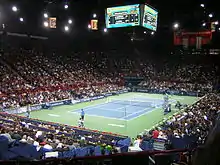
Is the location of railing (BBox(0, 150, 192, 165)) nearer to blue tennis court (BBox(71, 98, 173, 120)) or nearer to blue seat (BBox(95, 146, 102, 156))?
blue seat (BBox(95, 146, 102, 156))

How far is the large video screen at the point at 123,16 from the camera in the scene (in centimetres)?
2059

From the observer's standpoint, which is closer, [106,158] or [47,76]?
[106,158]

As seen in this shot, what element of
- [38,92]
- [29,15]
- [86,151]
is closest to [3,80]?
[38,92]

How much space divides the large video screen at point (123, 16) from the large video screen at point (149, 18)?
2.26 feet

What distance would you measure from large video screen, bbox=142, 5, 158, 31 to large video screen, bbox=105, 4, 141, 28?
0.69 metres

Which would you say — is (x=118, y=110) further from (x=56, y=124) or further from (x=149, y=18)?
(x=149, y=18)

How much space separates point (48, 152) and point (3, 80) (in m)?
27.6

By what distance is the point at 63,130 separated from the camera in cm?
1900

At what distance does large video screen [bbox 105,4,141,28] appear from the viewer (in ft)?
67.6

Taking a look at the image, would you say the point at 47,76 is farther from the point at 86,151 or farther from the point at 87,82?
the point at 86,151

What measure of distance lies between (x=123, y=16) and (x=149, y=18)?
2174 mm

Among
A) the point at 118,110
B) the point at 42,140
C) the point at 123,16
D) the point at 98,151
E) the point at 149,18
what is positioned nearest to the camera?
the point at 98,151

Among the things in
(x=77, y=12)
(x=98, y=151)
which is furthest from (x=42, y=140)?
(x=77, y=12)

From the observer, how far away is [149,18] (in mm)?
21703
